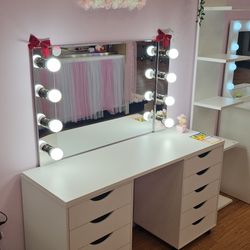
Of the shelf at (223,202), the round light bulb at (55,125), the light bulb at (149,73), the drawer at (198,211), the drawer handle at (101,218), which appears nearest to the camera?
the drawer handle at (101,218)

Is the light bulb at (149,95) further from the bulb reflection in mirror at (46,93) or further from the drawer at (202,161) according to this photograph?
the bulb reflection in mirror at (46,93)

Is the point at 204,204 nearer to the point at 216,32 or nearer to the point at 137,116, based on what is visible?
the point at 137,116

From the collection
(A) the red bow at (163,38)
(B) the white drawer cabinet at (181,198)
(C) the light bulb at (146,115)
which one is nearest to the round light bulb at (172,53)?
(A) the red bow at (163,38)

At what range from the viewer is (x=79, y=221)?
5.53 ft

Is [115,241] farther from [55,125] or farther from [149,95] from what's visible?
[149,95]

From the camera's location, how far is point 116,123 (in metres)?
2.35

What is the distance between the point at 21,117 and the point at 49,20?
1.68ft

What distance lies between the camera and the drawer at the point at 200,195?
2.26 metres

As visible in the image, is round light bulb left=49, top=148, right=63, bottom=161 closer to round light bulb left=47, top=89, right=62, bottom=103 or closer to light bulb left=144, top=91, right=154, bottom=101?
round light bulb left=47, top=89, right=62, bottom=103

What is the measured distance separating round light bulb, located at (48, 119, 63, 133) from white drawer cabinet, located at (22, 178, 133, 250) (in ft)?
1.00

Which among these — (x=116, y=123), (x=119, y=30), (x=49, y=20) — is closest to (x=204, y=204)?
(x=116, y=123)

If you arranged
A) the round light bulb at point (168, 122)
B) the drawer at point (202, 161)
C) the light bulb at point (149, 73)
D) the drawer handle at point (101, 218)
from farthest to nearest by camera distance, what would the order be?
the round light bulb at point (168, 122), the light bulb at point (149, 73), the drawer at point (202, 161), the drawer handle at point (101, 218)

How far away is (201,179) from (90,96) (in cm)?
87

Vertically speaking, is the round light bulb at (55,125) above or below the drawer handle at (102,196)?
above
